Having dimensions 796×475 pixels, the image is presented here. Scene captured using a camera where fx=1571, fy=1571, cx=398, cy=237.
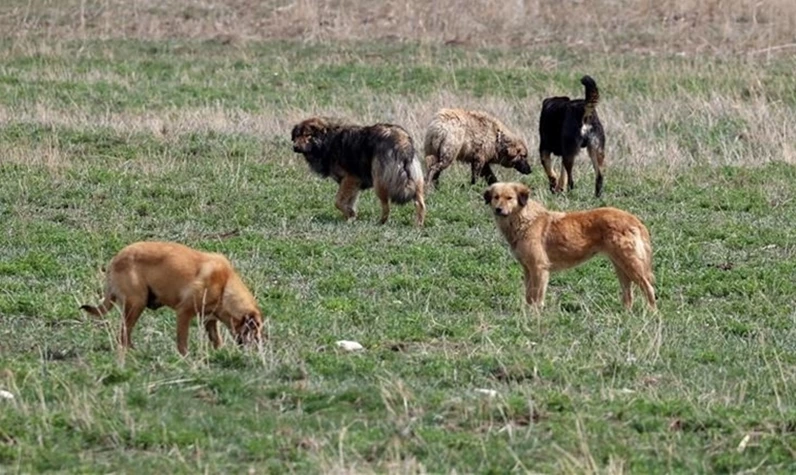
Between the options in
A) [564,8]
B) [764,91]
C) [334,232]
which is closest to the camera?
[334,232]

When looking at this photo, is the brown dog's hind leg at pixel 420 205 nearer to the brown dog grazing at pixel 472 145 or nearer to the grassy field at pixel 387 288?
the grassy field at pixel 387 288

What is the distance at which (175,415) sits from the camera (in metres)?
8.04

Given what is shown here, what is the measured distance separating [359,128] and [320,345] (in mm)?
6445

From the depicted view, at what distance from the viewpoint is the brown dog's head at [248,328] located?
9484 mm

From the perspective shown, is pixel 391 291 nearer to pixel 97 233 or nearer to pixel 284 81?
pixel 97 233

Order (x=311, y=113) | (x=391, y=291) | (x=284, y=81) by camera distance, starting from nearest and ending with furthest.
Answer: (x=391, y=291), (x=311, y=113), (x=284, y=81)

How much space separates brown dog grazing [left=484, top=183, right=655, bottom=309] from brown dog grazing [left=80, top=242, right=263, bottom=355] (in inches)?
111

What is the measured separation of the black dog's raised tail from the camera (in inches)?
659

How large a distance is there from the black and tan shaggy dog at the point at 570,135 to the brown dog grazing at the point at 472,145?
516 millimetres

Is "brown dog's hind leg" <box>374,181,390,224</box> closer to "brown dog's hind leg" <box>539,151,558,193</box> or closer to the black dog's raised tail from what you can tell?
"brown dog's hind leg" <box>539,151,558,193</box>

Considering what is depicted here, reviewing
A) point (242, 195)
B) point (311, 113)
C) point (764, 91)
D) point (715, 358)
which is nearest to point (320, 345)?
point (715, 358)

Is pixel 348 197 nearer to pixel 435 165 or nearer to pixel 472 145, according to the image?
pixel 435 165

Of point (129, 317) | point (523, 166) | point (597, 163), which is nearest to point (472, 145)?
point (523, 166)

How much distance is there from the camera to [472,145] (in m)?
17.8
